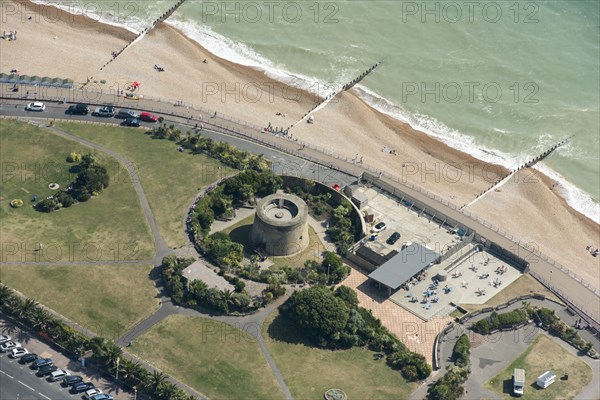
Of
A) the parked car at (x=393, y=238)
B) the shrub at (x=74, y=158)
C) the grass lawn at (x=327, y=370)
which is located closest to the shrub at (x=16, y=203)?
the shrub at (x=74, y=158)

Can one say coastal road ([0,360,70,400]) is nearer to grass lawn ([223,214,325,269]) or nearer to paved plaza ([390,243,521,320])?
grass lawn ([223,214,325,269])

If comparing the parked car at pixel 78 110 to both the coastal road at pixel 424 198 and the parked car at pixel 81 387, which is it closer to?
the coastal road at pixel 424 198

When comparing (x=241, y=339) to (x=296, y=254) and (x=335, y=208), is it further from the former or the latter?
(x=335, y=208)

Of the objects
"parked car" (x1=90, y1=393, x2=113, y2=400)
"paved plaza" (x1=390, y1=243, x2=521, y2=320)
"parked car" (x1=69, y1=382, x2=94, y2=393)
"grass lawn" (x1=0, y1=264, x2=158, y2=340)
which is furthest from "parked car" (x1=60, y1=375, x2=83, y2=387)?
"paved plaza" (x1=390, y1=243, x2=521, y2=320)

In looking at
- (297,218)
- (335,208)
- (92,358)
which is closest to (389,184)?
(335,208)

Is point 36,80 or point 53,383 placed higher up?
point 36,80

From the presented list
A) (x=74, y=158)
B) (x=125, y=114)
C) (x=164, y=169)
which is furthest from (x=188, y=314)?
(x=125, y=114)

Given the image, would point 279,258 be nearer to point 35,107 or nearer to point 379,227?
point 379,227
